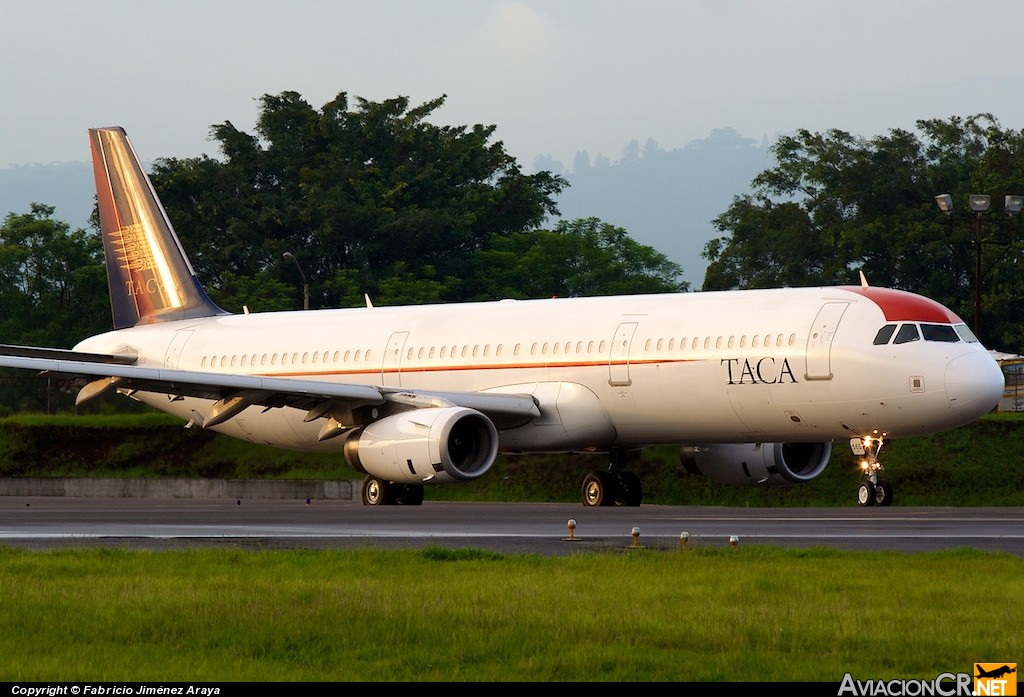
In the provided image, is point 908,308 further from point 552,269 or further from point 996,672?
point 552,269

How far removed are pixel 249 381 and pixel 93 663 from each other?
21.8m

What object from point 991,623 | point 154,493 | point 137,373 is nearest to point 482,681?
point 991,623

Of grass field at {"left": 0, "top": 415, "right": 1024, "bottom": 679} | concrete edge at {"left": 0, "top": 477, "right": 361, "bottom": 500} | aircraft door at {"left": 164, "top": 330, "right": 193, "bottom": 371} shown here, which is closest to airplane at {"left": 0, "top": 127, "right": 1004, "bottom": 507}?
aircraft door at {"left": 164, "top": 330, "right": 193, "bottom": 371}

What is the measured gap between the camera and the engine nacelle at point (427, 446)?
93.3 ft

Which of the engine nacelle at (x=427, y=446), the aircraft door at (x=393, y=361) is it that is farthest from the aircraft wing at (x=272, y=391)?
the aircraft door at (x=393, y=361)

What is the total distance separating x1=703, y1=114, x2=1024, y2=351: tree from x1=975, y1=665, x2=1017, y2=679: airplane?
61602 mm

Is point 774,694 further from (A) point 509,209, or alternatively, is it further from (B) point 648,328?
(A) point 509,209

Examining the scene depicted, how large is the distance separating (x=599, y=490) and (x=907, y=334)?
707 cm

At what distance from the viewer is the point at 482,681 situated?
8.49 m

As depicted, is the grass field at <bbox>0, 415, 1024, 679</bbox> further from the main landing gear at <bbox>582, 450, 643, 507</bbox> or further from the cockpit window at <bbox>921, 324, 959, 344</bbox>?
the main landing gear at <bbox>582, 450, 643, 507</bbox>

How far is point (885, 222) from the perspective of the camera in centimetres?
7812

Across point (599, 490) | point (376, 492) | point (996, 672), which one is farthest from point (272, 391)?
point (996, 672)

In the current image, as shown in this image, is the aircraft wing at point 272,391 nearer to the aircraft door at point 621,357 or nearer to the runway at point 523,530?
the aircraft door at point 621,357

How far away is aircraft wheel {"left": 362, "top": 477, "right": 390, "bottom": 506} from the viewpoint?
31156 mm
